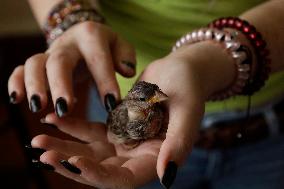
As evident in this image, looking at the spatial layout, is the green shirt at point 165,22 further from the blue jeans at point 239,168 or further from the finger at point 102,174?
the finger at point 102,174

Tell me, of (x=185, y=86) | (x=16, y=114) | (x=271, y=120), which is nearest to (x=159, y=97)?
(x=185, y=86)

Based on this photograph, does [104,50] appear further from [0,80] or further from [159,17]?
[0,80]

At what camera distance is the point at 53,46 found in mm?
627

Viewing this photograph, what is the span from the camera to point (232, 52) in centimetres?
57

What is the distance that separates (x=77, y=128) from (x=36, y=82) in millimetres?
77

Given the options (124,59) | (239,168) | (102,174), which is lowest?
(239,168)

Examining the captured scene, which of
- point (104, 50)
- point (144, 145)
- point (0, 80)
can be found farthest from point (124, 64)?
point (0, 80)

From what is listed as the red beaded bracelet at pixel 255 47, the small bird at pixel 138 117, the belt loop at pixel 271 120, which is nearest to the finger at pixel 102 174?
the small bird at pixel 138 117

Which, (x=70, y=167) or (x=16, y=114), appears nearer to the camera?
(x=70, y=167)

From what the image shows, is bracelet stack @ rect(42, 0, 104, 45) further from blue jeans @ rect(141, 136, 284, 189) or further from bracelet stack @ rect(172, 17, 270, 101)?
blue jeans @ rect(141, 136, 284, 189)

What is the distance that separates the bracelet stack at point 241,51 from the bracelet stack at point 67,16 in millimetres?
159

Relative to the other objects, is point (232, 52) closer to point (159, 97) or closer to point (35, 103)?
point (159, 97)

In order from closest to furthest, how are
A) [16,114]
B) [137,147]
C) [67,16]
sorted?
[137,147]
[67,16]
[16,114]

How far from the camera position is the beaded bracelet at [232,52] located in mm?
563
